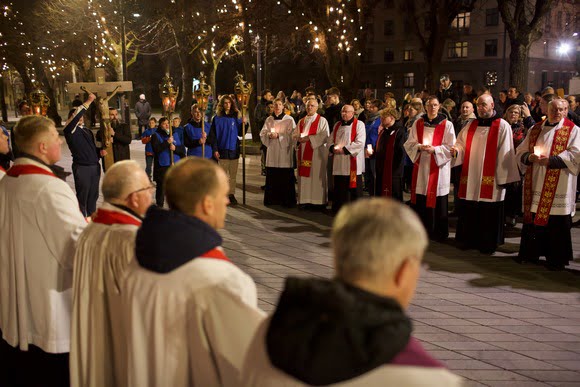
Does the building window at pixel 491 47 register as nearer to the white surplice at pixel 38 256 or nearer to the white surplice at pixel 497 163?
the white surplice at pixel 497 163

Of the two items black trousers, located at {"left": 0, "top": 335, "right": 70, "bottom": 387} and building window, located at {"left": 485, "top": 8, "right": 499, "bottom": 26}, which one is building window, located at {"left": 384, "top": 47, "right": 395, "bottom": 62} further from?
black trousers, located at {"left": 0, "top": 335, "right": 70, "bottom": 387}

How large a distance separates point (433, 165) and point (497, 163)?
986mm

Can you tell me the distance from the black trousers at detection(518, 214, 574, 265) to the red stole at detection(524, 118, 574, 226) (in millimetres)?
106

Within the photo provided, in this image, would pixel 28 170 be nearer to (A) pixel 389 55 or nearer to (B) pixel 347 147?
(B) pixel 347 147

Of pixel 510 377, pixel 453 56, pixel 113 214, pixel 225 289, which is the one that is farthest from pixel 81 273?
pixel 453 56

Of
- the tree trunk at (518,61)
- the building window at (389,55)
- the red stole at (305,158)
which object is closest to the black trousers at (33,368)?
the red stole at (305,158)

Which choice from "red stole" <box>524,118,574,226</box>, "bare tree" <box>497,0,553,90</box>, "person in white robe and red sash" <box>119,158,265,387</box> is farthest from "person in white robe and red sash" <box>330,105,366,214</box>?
"bare tree" <box>497,0,553,90</box>

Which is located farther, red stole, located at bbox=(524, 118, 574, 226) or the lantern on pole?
the lantern on pole

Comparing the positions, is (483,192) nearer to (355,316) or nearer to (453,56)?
(355,316)

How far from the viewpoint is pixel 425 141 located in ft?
30.2

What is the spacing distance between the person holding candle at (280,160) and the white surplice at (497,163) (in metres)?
4.20

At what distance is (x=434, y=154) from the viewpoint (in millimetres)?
8969

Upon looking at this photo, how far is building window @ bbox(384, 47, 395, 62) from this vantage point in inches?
2441

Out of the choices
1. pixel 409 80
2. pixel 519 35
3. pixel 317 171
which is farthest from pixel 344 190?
pixel 409 80
